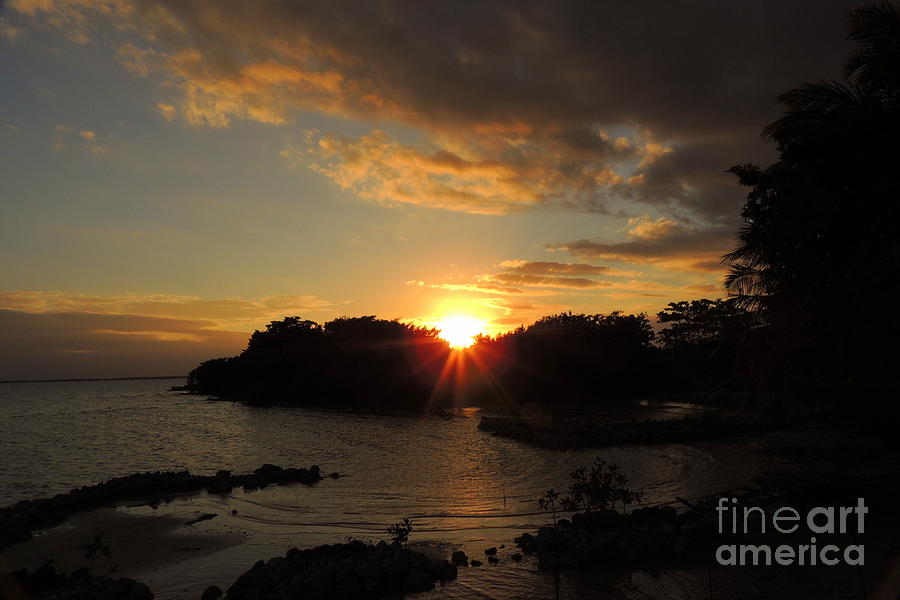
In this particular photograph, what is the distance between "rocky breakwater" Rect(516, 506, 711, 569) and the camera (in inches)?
485

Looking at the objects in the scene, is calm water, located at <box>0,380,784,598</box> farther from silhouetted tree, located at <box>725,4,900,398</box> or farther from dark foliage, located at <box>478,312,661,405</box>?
dark foliage, located at <box>478,312,661,405</box>

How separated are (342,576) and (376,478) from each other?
14.5 m

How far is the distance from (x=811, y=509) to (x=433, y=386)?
67.1 meters

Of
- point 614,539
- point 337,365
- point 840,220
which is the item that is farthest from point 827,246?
point 337,365

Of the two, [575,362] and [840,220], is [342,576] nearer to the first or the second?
[840,220]

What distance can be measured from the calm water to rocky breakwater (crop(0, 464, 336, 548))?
4.81ft

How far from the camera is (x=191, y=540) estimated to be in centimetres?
1641

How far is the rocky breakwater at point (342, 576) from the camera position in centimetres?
1084

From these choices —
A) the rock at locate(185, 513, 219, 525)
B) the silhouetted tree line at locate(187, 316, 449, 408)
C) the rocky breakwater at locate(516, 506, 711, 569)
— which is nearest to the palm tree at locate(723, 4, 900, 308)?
the rocky breakwater at locate(516, 506, 711, 569)

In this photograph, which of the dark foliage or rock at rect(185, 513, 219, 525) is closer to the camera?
rock at rect(185, 513, 219, 525)

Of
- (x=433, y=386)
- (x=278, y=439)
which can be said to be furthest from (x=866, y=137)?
(x=433, y=386)

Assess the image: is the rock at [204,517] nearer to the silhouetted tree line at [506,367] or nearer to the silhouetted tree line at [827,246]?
the silhouetted tree line at [827,246]

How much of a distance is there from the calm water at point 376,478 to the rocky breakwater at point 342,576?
2.28 ft

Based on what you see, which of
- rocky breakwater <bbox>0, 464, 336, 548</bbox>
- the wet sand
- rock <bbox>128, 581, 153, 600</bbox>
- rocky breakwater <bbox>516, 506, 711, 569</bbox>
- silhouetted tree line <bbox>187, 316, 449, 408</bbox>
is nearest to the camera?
rock <bbox>128, 581, 153, 600</bbox>
